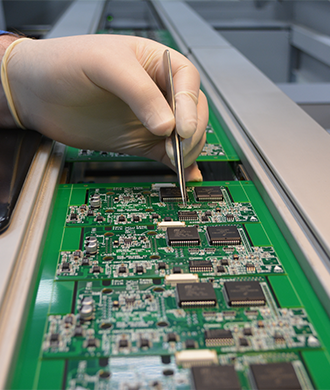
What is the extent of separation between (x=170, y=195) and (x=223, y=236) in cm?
34

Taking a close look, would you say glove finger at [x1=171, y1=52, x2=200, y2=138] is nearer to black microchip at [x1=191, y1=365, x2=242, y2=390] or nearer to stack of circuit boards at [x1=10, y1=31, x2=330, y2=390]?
stack of circuit boards at [x1=10, y1=31, x2=330, y2=390]

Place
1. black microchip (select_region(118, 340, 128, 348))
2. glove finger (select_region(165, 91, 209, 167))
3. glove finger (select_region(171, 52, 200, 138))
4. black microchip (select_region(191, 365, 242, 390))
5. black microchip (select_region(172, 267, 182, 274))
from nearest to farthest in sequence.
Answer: black microchip (select_region(191, 365, 242, 390)) < black microchip (select_region(118, 340, 128, 348)) < black microchip (select_region(172, 267, 182, 274)) < glove finger (select_region(171, 52, 200, 138)) < glove finger (select_region(165, 91, 209, 167))

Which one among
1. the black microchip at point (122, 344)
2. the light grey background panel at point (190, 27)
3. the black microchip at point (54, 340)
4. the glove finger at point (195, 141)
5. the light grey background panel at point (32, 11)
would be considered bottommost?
the black microchip at point (122, 344)

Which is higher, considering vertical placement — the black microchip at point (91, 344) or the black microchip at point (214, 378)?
the black microchip at point (91, 344)

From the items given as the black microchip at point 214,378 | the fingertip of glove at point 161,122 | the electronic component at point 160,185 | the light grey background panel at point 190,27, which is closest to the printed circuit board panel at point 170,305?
the black microchip at point 214,378

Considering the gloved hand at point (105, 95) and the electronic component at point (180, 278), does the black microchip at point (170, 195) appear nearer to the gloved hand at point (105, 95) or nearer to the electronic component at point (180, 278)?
the gloved hand at point (105, 95)

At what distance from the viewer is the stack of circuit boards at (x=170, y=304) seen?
2.93ft

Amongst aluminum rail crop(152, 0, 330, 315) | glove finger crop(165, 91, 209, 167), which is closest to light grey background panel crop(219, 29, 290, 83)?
aluminum rail crop(152, 0, 330, 315)

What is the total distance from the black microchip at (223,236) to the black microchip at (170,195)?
0.26m

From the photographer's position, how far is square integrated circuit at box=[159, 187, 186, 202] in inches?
62.2

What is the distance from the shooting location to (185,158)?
1673 millimetres

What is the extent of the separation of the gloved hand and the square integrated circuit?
0.42 ft

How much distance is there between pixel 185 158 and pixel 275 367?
97cm

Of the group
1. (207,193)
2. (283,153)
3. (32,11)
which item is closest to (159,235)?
(207,193)
